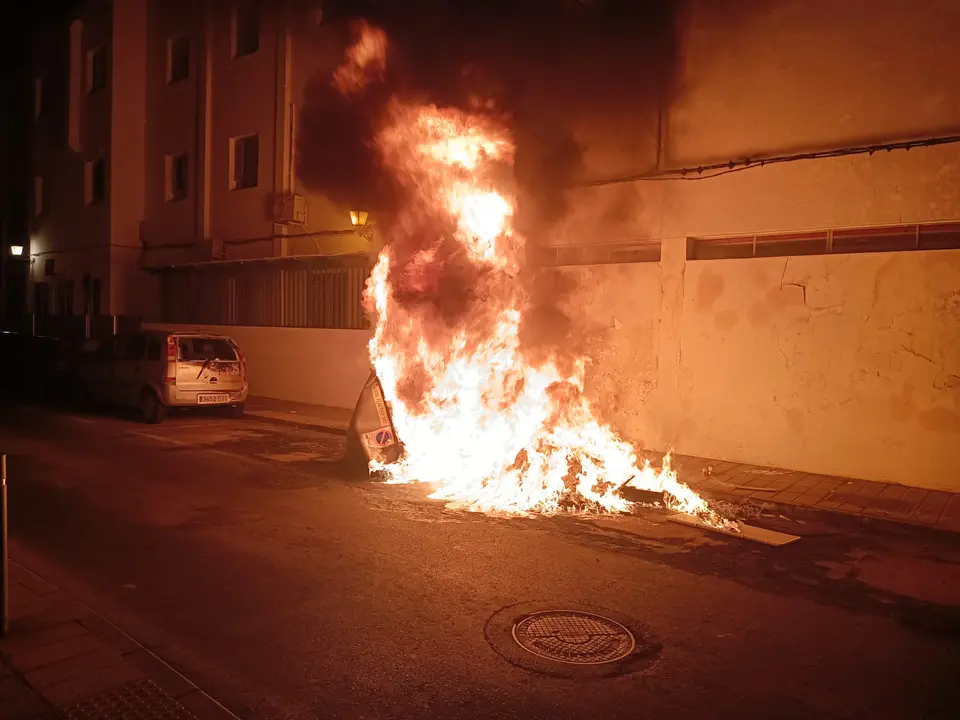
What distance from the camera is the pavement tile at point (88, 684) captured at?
354 centimetres

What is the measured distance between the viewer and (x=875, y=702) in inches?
144

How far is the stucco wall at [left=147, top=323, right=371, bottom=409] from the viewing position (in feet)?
49.5

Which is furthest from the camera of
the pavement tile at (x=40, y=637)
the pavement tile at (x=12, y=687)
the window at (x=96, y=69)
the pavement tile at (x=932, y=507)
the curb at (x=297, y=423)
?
the window at (x=96, y=69)

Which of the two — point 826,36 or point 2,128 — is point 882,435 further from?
point 2,128

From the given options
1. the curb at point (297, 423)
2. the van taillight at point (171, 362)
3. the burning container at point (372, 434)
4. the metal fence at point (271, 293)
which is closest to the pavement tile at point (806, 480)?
the burning container at point (372, 434)

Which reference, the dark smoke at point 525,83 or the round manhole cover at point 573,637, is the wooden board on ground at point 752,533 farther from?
the dark smoke at point 525,83

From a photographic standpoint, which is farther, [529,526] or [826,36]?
[826,36]

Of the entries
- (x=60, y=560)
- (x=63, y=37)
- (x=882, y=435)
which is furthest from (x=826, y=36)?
(x=63, y=37)

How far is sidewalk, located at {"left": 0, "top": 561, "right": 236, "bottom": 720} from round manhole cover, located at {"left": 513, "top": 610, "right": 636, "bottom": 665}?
171 cm

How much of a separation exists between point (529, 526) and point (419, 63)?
661 centimetres

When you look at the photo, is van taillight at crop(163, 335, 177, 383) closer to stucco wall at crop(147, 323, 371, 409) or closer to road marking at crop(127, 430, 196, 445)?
road marking at crop(127, 430, 196, 445)

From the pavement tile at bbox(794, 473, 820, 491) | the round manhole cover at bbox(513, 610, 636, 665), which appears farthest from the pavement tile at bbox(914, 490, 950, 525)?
the round manhole cover at bbox(513, 610, 636, 665)

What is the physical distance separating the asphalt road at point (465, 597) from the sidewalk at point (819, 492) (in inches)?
18.5

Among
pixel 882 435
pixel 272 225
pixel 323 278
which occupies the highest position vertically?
pixel 272 225
